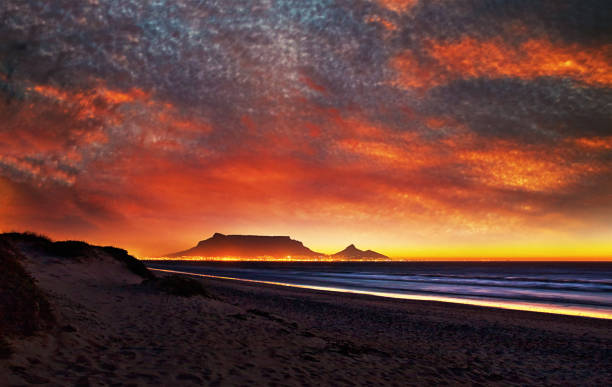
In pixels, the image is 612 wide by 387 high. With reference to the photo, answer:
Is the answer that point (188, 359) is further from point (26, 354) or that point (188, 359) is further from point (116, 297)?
point (116, 297)

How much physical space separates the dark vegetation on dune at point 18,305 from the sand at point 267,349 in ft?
1.03

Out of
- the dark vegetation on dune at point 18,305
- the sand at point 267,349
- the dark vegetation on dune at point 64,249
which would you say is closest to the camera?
the sand at point 267,349

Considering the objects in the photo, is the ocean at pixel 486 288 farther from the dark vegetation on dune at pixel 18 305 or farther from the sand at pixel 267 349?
the dark vegetation on dune at pixel 18 305

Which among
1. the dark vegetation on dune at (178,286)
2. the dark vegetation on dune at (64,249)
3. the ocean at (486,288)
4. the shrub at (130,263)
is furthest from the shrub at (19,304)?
the ocean at (486,288)

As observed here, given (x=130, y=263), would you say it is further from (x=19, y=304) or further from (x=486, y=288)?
(x=486, y=288)

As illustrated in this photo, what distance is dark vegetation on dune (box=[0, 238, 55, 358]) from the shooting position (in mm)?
6480

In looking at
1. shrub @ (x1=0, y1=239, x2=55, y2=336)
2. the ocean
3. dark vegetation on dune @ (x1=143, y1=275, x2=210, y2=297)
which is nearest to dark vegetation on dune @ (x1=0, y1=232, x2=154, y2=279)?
dark vegetation on dune @ (x1=143, y1=275, x2=210, y2=297)

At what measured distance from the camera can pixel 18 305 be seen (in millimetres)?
7031

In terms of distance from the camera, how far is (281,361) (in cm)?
806

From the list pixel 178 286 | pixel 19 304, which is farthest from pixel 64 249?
pixel 19 304

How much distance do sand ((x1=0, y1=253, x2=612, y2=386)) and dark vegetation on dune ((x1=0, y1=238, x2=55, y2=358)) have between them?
313 millimetres

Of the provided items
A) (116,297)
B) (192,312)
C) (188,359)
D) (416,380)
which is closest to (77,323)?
(188,359)

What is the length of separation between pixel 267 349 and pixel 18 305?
5.60m

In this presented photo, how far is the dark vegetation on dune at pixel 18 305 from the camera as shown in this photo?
6480 millimetres
